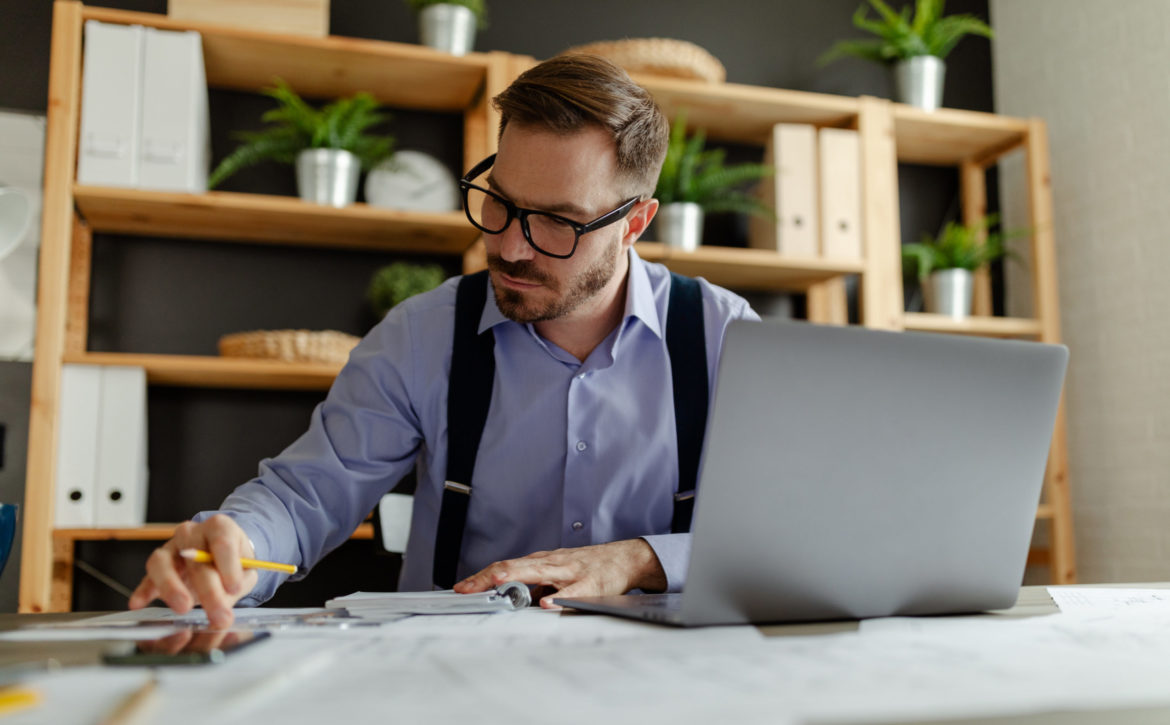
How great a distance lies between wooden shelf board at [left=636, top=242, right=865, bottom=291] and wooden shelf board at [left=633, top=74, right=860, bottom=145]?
0.40 meters

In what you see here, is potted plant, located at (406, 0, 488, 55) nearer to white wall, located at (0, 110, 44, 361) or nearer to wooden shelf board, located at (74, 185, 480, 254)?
wooden shelf board, located at (74, 185, 480, 254)

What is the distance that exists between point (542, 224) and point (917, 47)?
1.99 m

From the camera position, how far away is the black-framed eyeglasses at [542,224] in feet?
4.26

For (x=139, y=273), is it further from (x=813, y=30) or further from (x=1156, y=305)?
(x=1156, y=305)

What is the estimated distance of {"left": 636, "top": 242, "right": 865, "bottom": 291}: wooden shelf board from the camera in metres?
2.53

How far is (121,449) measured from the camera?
2.16 meters

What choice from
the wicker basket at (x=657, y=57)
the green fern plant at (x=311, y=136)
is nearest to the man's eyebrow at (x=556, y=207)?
the green fern plant at (x=311, y=136)

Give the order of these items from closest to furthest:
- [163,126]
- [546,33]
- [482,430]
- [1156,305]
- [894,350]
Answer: [894,350]
[482,430]
[163,126]
[1156,305]
[546,33]

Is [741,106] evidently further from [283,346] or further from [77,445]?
[77,445]

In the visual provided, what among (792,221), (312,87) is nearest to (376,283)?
(312,87)

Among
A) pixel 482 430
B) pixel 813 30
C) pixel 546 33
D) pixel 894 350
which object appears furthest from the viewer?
pixel 813 30

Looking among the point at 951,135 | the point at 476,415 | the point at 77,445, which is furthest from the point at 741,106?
the point at 77,445

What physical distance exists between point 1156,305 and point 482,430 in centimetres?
217

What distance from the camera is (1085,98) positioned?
115 inches
